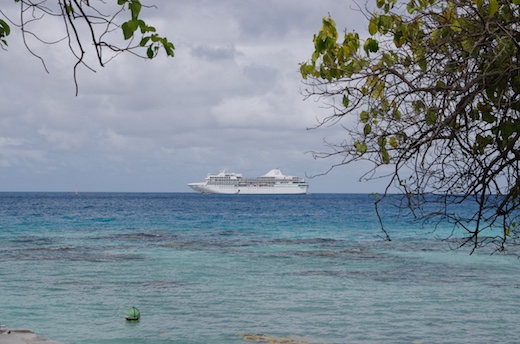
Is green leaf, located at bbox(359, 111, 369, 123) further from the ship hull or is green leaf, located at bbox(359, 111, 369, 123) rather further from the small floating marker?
the ship hull

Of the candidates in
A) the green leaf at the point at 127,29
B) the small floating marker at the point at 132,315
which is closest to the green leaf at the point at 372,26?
the green leaf at the point at 127,29

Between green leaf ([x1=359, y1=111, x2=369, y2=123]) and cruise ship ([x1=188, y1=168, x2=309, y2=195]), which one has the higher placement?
cruise ship ([x1=188, y1=168, x2=309, y2=195])

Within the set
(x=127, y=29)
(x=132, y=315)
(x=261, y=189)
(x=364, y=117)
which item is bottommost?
(x=132, y=315)

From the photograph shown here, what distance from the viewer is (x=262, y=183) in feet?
504

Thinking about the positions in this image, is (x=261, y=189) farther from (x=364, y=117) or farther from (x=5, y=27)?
A: (x=5, y=27)

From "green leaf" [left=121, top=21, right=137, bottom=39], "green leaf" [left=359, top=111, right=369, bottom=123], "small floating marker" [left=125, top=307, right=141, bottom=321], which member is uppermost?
"green leaf" [left=121, top=21, right=137, bottom=39]

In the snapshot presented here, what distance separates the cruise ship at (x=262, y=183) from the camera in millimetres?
153750

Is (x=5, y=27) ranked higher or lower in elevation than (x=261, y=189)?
lower

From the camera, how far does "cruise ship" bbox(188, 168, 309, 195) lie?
153750 mm

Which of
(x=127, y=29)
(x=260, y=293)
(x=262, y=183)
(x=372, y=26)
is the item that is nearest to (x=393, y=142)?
(x=372, y=26)

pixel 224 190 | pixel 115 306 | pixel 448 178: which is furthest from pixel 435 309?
pixel 224 190

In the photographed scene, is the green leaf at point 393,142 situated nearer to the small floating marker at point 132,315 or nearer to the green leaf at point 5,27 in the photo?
the green leaf at point 5,27

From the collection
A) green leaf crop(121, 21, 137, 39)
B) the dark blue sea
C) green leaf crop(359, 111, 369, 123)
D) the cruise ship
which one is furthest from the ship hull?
green leaf crop(121, 21, 137, 39)

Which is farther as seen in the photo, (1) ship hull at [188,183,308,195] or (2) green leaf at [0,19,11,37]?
(1) ship hull at [188,183,308,195]
